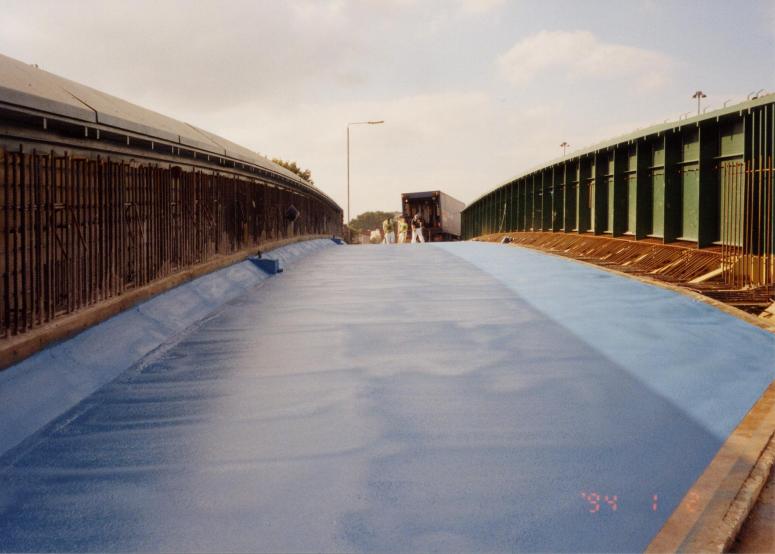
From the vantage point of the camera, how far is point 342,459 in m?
5.04

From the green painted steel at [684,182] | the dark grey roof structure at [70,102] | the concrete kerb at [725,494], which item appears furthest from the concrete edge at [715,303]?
the dark grey roof structure at [70,102]

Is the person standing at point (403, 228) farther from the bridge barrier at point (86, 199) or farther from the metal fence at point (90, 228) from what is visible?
the bridge barrier at point (86, 199)

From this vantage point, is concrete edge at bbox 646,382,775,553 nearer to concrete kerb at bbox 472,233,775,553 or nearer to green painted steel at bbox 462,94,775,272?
concrete kerb at bbox 472,233,775,553

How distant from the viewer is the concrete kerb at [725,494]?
368 centimetres

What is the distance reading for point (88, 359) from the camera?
7.25 metres

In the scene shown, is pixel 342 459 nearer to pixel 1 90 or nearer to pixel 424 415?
pixel 424 415

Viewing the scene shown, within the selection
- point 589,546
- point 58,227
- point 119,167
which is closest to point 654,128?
point 119,167

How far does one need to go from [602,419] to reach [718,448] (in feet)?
3.00

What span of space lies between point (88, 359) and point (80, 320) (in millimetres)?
695

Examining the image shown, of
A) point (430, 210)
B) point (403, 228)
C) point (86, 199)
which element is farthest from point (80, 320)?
point (430, 210)

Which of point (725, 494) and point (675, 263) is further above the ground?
point (675, 263)

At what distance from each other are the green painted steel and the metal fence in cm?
997

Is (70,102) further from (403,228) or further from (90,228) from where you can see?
(403,228)

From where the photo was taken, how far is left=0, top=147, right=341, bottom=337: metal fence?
670 centimetres
